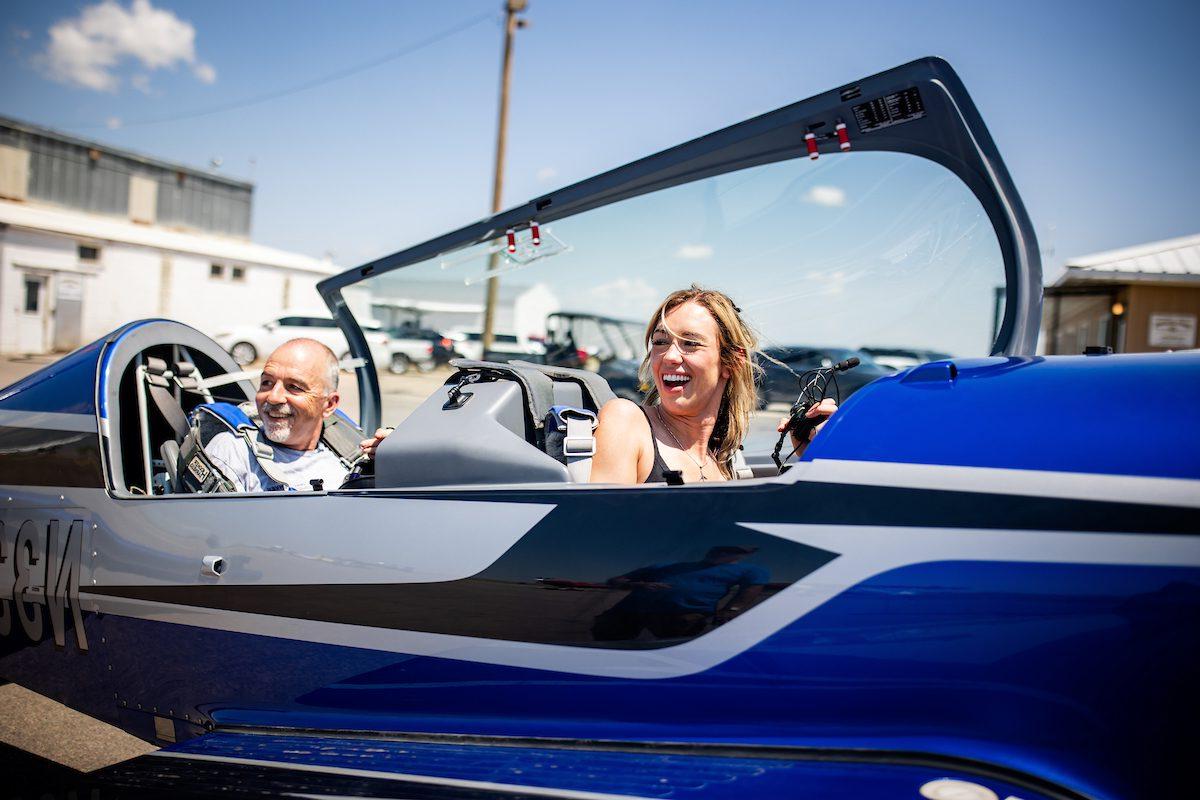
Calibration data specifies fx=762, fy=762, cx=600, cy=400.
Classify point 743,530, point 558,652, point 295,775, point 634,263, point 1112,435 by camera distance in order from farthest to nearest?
point 634,263
point 295,775
point 558,652
point 743,530
point 1112,435

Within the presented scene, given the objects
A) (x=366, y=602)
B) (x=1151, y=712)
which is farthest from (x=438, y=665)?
(x=1151, y=712)

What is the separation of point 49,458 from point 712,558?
215cm

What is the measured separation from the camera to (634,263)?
2717 millimetres

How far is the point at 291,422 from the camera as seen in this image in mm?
2914

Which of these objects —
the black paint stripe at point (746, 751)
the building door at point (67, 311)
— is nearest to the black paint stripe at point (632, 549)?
the black paint stripe at point (746, 751)

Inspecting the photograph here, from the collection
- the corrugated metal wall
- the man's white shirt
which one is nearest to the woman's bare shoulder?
the man's white shirt

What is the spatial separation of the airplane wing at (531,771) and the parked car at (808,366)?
1.29m

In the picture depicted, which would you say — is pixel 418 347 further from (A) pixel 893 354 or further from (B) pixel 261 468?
(A) pixel 893 354

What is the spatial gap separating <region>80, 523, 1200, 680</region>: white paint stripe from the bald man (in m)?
1.20

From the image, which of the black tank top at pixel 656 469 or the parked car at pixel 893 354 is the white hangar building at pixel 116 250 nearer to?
the black tank top at pixel 656 469

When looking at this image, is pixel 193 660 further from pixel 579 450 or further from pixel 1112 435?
pixel 1112 435

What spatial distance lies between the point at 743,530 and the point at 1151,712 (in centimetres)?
67

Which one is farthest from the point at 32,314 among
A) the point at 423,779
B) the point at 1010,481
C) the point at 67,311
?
the point at 1010,481

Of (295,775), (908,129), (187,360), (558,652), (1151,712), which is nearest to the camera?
(1151,712)
